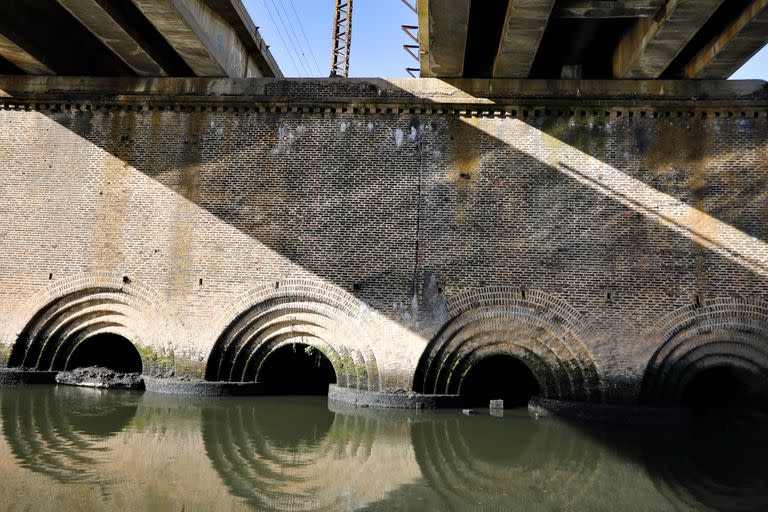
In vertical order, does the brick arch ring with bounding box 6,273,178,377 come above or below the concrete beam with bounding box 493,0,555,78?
below

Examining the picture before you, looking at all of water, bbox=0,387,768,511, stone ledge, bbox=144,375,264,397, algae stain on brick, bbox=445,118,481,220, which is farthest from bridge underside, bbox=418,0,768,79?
stone ledge, bbox=144,375,264,397

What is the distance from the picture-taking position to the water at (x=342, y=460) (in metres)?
6.15

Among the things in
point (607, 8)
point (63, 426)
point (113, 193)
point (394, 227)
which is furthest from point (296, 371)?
point (607, 8)

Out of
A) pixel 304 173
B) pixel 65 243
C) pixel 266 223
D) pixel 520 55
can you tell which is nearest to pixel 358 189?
pixel 304 173

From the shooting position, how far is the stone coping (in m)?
10.9

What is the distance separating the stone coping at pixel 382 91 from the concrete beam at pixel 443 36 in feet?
1.29

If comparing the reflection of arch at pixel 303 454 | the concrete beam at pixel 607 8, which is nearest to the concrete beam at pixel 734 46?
the concrete beam at pixel 607 8

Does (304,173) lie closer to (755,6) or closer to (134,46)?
(134,46)

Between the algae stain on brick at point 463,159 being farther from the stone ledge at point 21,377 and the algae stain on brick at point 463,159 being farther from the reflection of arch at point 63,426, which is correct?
the stone ledge at point 21,377

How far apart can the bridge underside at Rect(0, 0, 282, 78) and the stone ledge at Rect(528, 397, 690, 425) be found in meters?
8.89

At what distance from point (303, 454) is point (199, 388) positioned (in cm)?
404

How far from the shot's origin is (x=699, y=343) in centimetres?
1031

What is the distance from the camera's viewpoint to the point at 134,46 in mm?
10930

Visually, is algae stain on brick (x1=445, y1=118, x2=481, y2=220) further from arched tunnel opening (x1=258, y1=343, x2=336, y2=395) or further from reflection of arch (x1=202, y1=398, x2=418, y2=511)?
reflection of arch (x1=202, y1=398, x2=418, y2=511)
